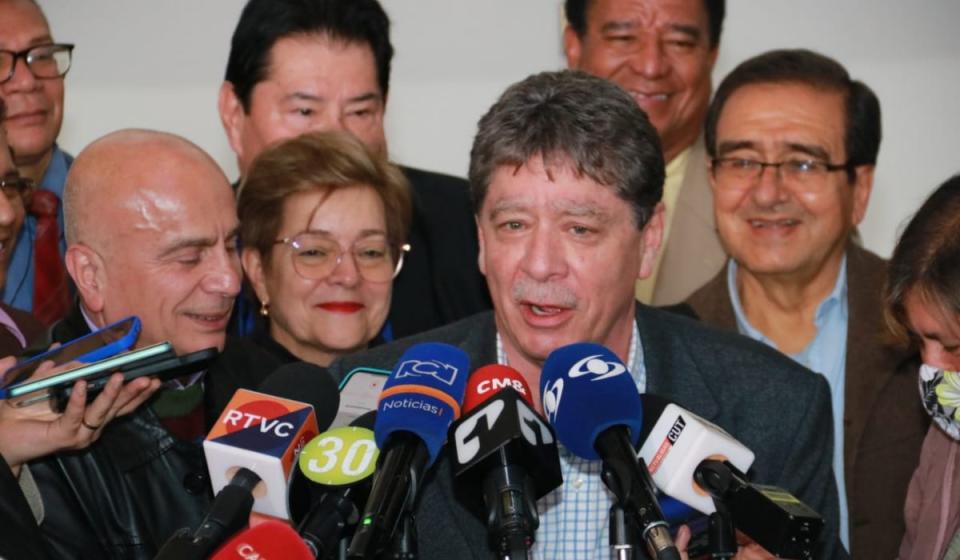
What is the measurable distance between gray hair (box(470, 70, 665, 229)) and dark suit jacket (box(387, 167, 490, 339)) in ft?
4.70

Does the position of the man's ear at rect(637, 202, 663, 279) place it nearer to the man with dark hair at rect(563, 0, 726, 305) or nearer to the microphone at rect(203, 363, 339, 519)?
the microphone at rect(203, 363, 339, 519)

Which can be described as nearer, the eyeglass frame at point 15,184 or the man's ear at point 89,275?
the eyeglass frame at point 15,184

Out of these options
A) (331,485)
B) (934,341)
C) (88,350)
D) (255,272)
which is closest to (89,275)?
(88,350)

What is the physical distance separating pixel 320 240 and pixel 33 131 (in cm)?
113

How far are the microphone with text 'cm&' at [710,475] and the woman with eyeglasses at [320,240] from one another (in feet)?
6.38

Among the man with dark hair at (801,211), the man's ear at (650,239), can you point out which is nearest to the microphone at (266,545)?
the man's ear at (650,239)

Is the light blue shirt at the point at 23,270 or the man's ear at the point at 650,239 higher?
the man's ear at the point at 650,239

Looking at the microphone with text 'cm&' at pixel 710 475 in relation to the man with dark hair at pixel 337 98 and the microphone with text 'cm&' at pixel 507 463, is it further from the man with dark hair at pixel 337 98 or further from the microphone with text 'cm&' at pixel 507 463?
the man with dark hair at pixel 337 98

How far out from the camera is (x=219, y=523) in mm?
2061

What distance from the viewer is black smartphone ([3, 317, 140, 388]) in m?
2.96

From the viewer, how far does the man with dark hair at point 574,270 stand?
3281 mm

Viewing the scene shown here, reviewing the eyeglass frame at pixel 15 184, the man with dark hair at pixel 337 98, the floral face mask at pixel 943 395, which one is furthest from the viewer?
the man with dark hair at pixel 337 98

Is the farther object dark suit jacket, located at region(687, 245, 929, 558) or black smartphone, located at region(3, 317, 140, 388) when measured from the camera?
dark suit jacket, located at region(687, 245, 929, 558)

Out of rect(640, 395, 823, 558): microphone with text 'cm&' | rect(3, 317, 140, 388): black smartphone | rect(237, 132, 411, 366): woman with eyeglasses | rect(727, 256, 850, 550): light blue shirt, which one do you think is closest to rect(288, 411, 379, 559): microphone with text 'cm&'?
rect(640, 395, 823, 558): microphone with text 'cm&'
